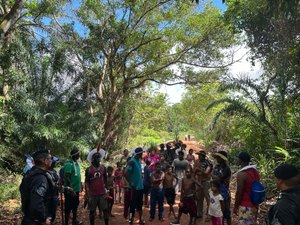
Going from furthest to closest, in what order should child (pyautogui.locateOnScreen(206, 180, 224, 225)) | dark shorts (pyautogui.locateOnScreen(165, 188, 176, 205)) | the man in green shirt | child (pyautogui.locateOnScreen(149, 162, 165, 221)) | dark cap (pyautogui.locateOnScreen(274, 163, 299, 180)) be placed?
dark shorts (pyautogui.locateOnScreen(165, 188, 176, 205)), child (pyautogui.locateOnScreen(149, 162, 165, 221)), the man in green shirt, child (pyautogui.locateOnScreen(206, 180, 224, 225)), dark cap (pyautogui.locateOnScreen(274, 163, 299, 180))

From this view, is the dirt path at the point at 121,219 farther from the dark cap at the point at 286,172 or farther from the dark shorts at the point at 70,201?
the dark cap at the point at 286,172

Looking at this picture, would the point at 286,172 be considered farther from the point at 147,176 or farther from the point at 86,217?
the point at 86,217

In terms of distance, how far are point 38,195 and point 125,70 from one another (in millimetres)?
14722

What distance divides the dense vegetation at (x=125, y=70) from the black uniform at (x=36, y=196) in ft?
21.7

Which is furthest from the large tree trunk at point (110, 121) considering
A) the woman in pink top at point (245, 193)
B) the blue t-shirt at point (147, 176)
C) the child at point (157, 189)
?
the woman in pink top at point (245, 193)

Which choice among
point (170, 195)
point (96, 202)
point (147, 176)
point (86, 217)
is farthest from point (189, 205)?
point (86, 217)

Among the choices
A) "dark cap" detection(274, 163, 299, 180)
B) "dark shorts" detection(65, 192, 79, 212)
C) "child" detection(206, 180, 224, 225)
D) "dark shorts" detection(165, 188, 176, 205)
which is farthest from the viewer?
"dark shorts" detection(165, 188, 176, 205)

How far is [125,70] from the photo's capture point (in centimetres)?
1819

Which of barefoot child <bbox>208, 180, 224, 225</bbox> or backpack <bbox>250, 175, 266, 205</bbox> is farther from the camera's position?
barefoot child <bbox>208, 180, 224, 225</bbox>

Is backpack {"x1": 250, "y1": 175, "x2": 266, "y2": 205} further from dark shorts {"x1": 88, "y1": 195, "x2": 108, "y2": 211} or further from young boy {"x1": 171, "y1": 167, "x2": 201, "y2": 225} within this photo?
dark shorts {"x1": 88, "y1": 195, "x2": 108, "y2": 211}

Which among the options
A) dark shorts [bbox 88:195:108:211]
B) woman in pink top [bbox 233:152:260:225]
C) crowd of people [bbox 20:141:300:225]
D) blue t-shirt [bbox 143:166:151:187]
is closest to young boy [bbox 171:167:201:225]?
crowd of people [bbox 20:141:300:225]

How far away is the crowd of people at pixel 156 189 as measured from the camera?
9.96ft

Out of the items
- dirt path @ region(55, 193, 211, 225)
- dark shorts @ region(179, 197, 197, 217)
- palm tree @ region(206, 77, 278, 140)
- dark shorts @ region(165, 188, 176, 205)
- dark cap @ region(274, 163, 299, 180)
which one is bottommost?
dirt path @ region(55, 193, 211, 225)

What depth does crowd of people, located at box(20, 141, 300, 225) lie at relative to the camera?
9.96 feet
